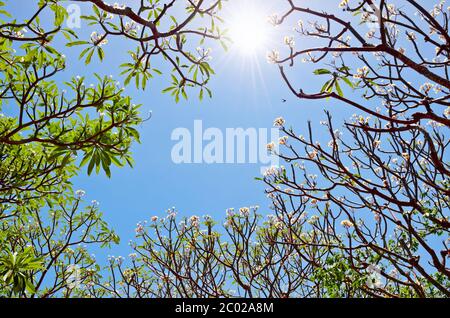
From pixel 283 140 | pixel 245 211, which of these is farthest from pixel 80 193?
pixel 283 140

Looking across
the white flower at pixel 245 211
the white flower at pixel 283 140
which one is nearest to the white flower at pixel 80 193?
the white flower at pixel 245 211

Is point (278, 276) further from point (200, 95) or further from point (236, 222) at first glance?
point (200, 95)

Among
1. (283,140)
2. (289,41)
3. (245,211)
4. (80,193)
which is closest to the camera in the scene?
(289,41)

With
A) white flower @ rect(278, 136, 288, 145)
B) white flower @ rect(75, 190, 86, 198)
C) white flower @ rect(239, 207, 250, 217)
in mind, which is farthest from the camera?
white flower @ rect(75, 190, 86, 198)

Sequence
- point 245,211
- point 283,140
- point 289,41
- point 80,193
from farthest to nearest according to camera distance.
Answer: point 80,193, point 245,211, point 283,140, point 289,41

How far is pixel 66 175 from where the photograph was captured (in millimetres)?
3715

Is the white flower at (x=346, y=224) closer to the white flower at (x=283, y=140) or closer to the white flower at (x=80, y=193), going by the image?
the white flower at (x=283, y=140)

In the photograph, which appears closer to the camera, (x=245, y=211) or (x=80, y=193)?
(x=245, y=211)

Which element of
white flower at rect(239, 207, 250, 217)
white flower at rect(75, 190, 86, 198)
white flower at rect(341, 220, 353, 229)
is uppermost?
white flower at rect(75, 190, 86, 198)

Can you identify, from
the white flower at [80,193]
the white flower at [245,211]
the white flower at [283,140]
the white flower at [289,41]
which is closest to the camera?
the white flower at [289,41]

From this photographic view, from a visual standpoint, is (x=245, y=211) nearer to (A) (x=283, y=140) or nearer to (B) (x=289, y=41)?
(A) (x=283, y=140)

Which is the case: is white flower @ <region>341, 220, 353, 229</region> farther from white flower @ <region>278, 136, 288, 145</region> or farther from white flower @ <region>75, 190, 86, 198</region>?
white flower @ <region>75, 190, 86, 198</region>

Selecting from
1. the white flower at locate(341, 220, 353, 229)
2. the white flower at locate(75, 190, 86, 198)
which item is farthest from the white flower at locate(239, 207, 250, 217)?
the white flower at locate(75, 190, 86, 198)
